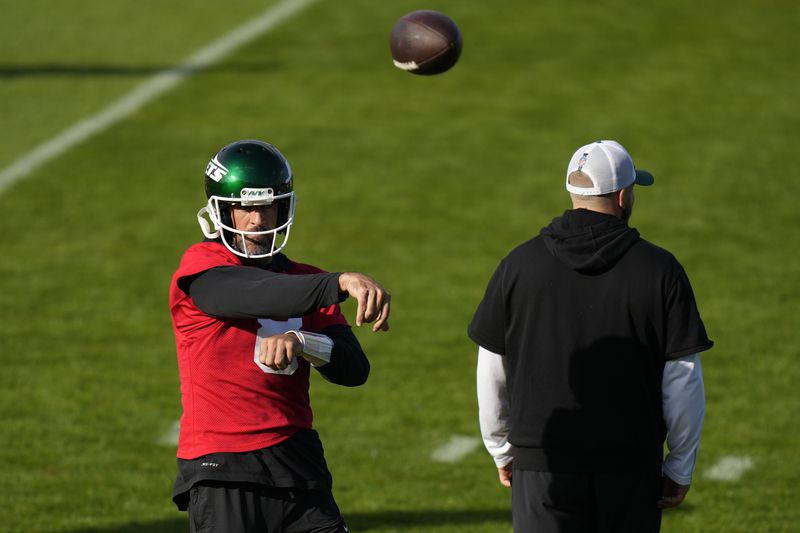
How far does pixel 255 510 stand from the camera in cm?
464

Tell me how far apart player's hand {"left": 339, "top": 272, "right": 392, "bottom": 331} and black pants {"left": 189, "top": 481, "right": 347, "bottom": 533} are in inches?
39.9

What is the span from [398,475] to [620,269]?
440 centimetres

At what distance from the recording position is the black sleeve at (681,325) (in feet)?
14.8

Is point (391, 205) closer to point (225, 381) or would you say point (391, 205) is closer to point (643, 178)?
point (643, 178)

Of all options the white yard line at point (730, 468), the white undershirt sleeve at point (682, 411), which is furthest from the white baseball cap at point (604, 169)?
the white yard line at point (730, 468)

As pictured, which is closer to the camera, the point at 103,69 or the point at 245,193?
the point at 245,193

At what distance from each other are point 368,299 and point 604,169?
1.22 meters

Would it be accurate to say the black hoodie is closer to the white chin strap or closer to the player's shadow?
the white chin strap

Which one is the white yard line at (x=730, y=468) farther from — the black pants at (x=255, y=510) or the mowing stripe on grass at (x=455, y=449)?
the black pants at (x=255, y=510)

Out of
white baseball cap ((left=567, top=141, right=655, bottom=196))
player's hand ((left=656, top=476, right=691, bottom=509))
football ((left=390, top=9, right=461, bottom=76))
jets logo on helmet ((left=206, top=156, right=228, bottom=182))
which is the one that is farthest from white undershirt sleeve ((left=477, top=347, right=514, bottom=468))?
football ((left=390, top=9, right=461, bottom=76))

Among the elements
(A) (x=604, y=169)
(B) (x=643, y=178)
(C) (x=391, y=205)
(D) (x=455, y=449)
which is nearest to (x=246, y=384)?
(A) (x=604, y=169)

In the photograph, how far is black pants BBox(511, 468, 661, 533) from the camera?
457 centimetres

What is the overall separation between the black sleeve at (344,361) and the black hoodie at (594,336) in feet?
1.74

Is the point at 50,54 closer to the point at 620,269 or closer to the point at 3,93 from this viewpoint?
the point at 3,93
